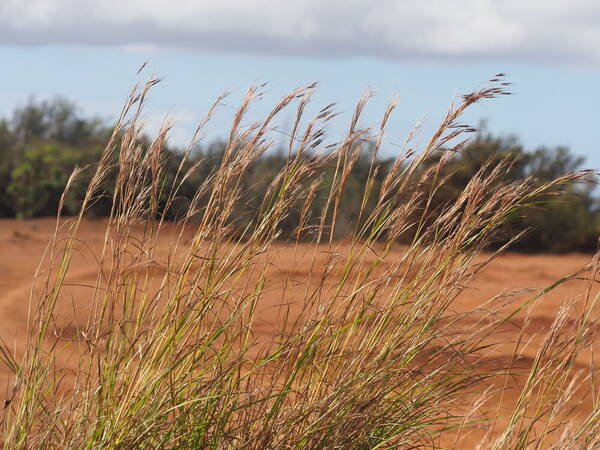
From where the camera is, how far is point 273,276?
8.66 m

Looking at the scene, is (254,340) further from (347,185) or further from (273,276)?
(347,185)

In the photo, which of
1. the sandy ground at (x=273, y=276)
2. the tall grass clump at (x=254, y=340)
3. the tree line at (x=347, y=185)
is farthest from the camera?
the tree line at (x=347, y=185)

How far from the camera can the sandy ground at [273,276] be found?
23.3 feet

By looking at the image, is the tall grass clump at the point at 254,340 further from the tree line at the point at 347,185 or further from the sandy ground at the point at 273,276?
the tree line at the point at 347,185

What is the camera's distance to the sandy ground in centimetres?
711

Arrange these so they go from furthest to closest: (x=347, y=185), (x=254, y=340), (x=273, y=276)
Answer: (x=347, y=185), (x=273, y=276), (x=254, y=340)

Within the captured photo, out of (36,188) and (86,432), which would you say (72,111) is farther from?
(86,432)

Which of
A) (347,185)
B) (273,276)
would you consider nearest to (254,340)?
(273,276)

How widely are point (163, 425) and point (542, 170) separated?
14613mm

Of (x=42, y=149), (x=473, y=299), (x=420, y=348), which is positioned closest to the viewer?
(x=420, y=348)

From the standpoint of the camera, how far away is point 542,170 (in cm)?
1655

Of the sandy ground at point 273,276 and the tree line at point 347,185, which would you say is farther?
the tree line at point 347,185

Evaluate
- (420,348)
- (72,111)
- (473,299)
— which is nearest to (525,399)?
(420,348)

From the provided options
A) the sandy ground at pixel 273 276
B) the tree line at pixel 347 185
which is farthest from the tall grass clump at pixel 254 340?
the tree line at pixel 347 185
